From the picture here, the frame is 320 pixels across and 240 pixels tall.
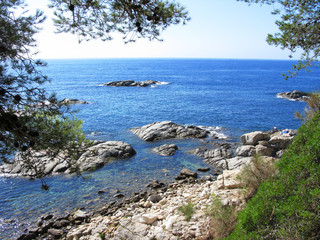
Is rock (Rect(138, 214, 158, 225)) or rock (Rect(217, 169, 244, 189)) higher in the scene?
rock (Rect(217, 169, 244, 189))

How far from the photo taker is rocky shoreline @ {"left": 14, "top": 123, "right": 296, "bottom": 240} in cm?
1084

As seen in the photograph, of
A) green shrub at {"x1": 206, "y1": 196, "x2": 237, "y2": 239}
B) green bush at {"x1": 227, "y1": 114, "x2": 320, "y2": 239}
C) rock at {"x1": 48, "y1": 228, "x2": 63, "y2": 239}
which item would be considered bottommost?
rock at {"x1": 48, "y1": 228, "x2": 63, "y2": 239}

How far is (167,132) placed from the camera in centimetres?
3216

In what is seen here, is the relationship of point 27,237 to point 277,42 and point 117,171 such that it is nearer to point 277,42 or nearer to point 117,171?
point 117,171

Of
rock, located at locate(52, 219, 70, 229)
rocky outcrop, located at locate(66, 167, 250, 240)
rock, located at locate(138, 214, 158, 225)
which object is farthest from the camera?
rock, located at locate(52, 219, 70, 229)

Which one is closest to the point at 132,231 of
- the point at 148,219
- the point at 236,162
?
the point at 148,219

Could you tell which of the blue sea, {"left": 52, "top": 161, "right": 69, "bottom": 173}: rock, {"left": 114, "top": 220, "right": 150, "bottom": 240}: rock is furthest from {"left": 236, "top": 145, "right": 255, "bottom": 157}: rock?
{"left": 52, "top": 161, "right": 69, "bottom": 173}: rock

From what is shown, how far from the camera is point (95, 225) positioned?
45.5 ft

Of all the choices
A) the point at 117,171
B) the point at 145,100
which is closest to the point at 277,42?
the point at 117,171

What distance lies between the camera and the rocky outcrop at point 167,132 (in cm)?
3139

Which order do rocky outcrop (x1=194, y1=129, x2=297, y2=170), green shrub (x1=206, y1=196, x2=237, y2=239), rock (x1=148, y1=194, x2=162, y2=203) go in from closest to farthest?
green shrub (x1=206, y1=196, x2=237, y2=239)
rock (x1=148, y1=194, x2=162, y2=203)
rocky outcrop (x1=194, y1=129, x2=297, y2=170)

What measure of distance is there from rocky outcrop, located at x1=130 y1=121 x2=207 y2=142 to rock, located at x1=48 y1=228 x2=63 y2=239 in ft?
57.7

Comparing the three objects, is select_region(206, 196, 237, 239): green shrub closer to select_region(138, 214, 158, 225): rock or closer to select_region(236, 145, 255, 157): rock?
select_region(138, 214, 158, 225): rock

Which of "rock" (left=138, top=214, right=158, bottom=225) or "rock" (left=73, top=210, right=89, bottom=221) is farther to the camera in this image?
"rock" (left=73, top=210, right=89, bottom=221)
